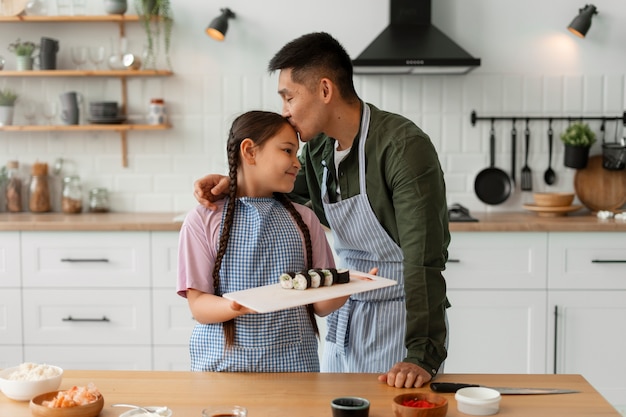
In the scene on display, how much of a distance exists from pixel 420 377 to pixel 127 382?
656 mm

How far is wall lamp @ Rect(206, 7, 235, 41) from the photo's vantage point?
4336mm

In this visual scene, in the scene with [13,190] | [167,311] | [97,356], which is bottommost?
[97,356]

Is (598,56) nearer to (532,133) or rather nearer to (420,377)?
(532,133)

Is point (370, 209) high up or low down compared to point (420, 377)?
up

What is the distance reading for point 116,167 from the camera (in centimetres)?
464

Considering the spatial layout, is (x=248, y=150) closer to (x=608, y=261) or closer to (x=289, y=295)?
(x=289, y=295)

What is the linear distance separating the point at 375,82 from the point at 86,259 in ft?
5.93

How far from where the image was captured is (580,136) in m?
4.39

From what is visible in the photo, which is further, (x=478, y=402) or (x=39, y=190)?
(x=39, y=190)

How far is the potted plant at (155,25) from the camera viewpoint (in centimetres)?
437

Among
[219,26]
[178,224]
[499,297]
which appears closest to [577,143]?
[499,297]

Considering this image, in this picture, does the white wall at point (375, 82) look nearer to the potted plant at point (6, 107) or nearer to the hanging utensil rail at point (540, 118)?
the hanging utensil rail at point (540, 118)

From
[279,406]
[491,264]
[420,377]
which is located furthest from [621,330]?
[279,406]

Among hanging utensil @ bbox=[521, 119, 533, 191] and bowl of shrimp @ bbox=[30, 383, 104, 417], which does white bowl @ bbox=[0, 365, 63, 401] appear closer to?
bowl of shrimp @ bbox=[30, 383, 104, 417]
